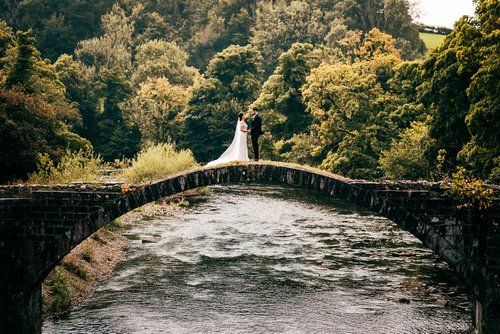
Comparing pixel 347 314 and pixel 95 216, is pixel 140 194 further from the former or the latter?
pixel 347 314

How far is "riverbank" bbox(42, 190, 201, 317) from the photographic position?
1241 inches

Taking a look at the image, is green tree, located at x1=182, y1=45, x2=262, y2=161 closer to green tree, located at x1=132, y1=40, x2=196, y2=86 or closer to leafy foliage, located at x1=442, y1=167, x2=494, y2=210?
green tree, located at x1=132, y1=40, x2=196, y2=86

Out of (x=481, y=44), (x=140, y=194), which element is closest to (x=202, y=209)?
(x=481, y=44)

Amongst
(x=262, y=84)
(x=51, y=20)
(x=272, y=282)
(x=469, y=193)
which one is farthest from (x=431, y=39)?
(x=469, y=193)

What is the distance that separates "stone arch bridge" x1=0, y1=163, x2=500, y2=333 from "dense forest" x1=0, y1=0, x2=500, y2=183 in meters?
3.63

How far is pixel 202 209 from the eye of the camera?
191ft

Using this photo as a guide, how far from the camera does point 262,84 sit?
94.3 metres

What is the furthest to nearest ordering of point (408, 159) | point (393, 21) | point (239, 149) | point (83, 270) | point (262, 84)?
point (262, 84) → point (393, 21) → point (408, 159) → point (83, 270) → point (239, 149)

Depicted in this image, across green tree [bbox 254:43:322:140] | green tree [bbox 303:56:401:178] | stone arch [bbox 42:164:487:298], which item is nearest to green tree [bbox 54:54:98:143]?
green tree [bbox 254:43:322:140]

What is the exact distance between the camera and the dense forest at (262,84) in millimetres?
38406

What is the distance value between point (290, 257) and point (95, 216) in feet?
55.8

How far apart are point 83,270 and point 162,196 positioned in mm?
10634

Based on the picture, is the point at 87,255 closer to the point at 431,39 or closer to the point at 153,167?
the point at 153,167

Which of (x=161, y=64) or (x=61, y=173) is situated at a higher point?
(x=161, y=64)
